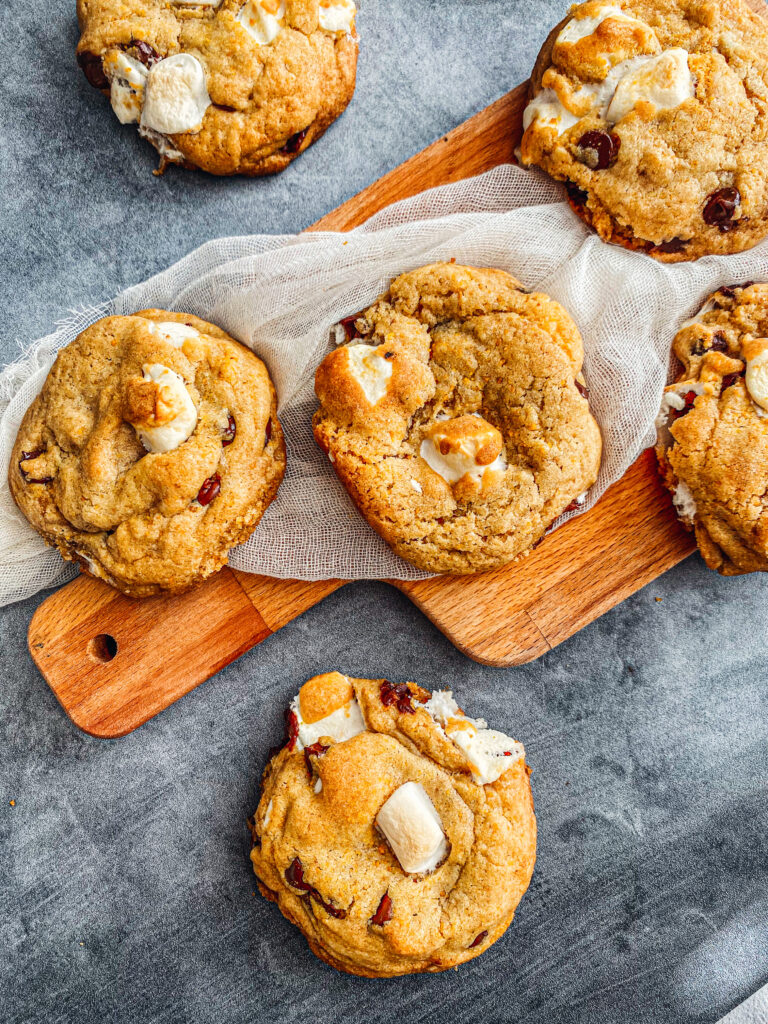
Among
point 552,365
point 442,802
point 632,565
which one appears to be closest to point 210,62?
point 552,365

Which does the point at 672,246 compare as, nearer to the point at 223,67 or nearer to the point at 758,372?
the point at 758,372

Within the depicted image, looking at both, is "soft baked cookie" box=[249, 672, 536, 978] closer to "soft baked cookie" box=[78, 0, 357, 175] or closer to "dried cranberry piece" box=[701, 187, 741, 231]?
"dried cranberry piece" box=[701, 187, 741, 231]

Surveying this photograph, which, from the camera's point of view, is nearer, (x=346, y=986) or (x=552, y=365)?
(x=552, y=365)

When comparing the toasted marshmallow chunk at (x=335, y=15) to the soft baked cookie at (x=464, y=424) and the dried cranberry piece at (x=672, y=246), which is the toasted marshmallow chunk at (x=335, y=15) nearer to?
the soft baked cookie at (x=464, y=424)

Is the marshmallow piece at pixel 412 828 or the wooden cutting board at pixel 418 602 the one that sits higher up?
the wooden cutting board at pixel 418 602

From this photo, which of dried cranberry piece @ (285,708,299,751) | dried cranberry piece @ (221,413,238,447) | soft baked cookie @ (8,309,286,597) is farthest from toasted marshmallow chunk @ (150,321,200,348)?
dried cranberry piece @ (285,708,299,751)

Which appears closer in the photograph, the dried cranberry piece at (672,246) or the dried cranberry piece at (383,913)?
the dried cranberry piece at (383,913)

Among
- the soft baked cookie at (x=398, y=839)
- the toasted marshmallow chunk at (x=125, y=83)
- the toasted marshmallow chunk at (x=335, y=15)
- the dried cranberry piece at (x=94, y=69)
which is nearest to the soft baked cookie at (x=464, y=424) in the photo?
the soft baked cookie at (x=398, y=839)

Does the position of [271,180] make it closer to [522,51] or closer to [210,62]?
[210,62]
